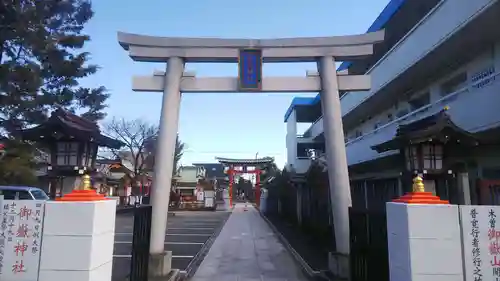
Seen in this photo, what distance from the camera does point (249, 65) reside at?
837 centimetres

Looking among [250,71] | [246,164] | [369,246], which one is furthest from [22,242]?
[246,164]

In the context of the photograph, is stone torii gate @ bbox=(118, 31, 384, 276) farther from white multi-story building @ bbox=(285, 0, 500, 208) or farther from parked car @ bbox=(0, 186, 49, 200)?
parked car @ bbox=(0, 186, 49, 200)

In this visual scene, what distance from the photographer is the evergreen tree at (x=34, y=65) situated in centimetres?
1300

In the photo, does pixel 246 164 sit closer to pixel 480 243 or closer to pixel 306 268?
pixel 306 268

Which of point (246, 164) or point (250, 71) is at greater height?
point (246, 164)

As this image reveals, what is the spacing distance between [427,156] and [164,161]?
5400 mm

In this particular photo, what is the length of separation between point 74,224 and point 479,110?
29.9ft

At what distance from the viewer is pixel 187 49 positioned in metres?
8.45

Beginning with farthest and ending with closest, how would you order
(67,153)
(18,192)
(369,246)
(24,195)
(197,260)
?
(24,195) → (18,192) → (197,260) → (369,246) → (67,153)

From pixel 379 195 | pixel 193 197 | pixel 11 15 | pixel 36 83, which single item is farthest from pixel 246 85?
pixel 193 197

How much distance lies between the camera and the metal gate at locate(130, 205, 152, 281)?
6188mm

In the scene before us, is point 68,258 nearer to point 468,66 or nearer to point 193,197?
point 468,66

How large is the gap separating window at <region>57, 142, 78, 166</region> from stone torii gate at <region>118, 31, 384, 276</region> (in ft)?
7.70

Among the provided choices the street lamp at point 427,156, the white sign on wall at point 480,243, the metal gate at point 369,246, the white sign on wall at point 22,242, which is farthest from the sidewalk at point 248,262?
the white sign on wall at point 480,243
